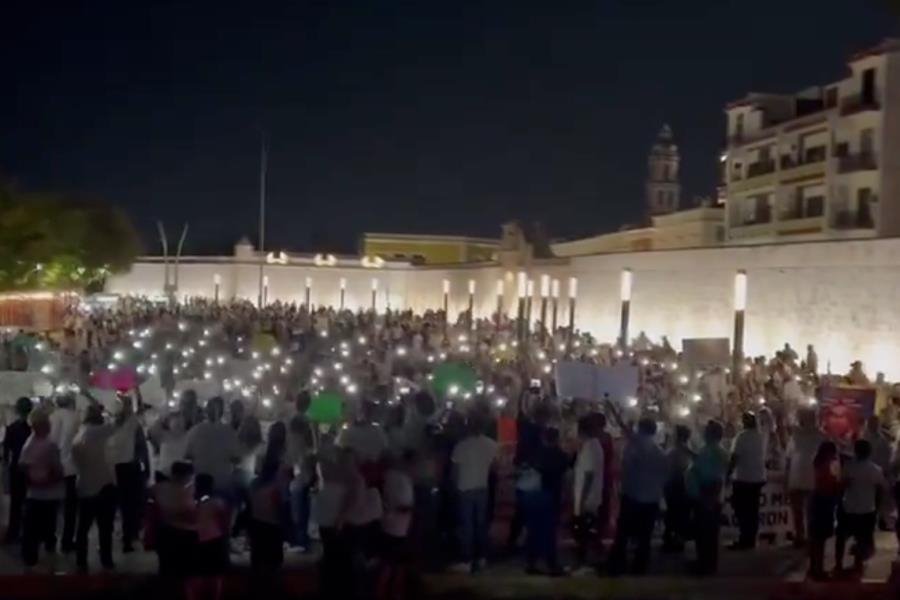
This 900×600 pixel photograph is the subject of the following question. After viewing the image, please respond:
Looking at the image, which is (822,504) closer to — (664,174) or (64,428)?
(64,428)

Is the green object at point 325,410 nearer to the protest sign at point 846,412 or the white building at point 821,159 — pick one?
the protest sign at point 846,412

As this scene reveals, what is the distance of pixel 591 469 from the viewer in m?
12.6

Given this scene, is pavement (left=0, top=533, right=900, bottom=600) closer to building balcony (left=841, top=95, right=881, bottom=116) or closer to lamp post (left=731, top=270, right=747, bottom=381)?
lamp post (left=731, top=270, right=747, bottom=381)

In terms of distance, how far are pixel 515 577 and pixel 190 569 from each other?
339 cm

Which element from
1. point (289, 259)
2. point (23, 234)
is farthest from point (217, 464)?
point (289, 259)

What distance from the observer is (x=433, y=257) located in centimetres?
8669

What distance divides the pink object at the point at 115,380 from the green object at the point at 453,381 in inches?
161

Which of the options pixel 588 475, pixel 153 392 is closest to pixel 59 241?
pixel 153 392

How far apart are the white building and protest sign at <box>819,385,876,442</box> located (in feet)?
75.5

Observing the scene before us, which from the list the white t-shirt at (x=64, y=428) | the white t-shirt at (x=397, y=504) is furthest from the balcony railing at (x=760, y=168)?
the white t-shirt at (x=397, y=504)

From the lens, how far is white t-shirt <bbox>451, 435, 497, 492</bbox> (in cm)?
1248

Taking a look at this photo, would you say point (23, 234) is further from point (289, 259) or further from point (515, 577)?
point (515, 577)

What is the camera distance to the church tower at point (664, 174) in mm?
90188

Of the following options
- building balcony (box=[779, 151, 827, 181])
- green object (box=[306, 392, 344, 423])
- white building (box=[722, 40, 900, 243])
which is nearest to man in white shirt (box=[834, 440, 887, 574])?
green object (box=[306, 392, 344, 423])
